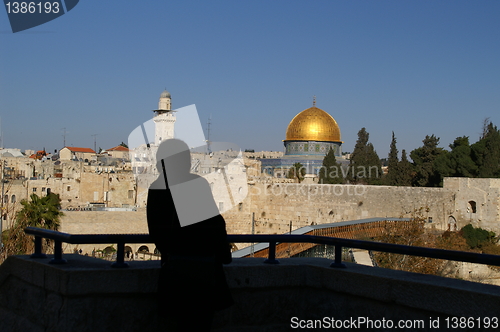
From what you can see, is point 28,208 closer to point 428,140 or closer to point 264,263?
point 264,263

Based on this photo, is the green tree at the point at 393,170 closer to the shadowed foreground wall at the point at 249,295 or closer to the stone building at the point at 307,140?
the stone building at the point at 307,140

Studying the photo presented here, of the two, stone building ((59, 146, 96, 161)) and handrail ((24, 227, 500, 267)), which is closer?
handrail ((24, 227, 500, 267))

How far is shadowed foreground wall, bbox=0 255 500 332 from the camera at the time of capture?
7.79 ft

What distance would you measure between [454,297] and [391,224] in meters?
12.0

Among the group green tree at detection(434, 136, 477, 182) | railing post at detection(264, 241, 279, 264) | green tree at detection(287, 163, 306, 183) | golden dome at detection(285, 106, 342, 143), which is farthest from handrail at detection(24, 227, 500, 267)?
golden dome at detection(285, 106, 342, 143)

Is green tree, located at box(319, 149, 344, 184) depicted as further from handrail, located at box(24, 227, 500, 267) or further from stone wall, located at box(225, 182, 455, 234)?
handrail, located at box(24, 227, 500, 267)

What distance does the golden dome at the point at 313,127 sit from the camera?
36938 millimetres

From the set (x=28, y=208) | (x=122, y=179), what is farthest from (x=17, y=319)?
(x=122, y=179)

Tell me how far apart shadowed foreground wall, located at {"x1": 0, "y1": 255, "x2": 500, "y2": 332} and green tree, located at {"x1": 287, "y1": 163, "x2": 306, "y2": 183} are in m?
29.0

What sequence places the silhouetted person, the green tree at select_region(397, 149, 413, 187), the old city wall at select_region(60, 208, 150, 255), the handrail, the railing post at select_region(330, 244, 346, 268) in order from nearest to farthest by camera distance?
the silhouetted person, the handrail, the railing post at select_region(330, 244, 346, 268), the old city wall at select_region(60, 208, 150, 255), the green tree at select_region(397, 149, 413, 187)

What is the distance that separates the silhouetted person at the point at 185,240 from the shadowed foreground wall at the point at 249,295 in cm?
31

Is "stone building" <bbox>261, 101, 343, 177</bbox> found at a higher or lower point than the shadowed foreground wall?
higher

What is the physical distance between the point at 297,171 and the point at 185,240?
3109 centimetres

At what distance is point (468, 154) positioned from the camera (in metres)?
22.9
